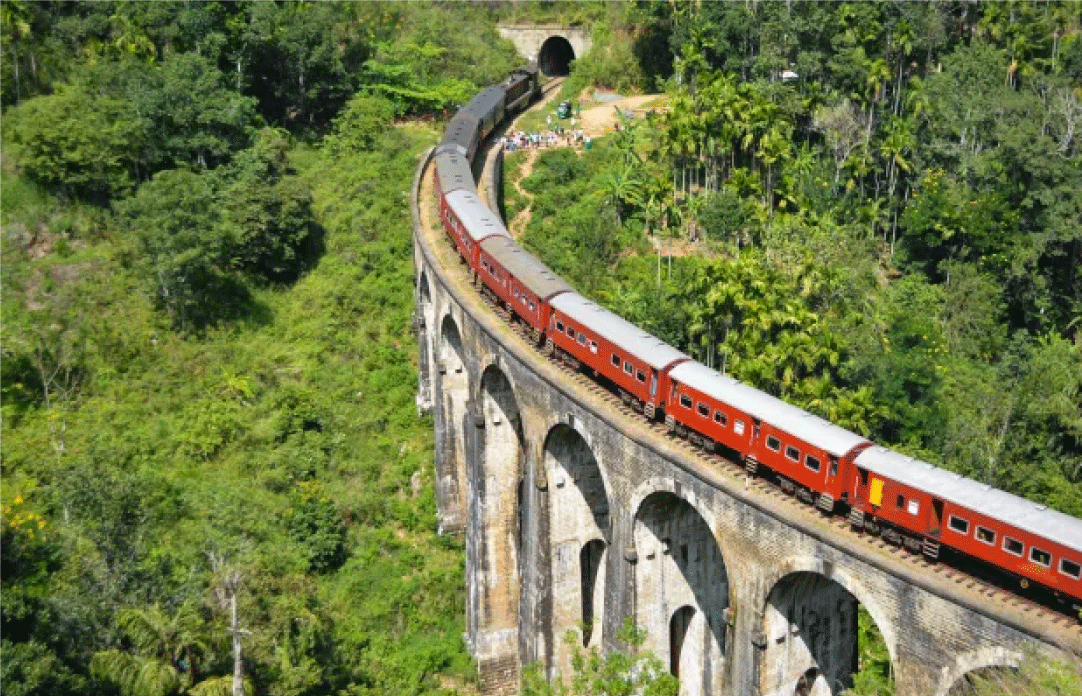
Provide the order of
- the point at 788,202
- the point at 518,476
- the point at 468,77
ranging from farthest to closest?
the point at 468,77 < the point at 788,202 < the point at 518,476

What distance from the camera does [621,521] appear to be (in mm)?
36219

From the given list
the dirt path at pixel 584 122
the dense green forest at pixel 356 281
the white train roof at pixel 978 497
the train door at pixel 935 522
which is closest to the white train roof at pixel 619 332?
the white train roof at pixel 978 497

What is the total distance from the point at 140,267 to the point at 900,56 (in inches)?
2048

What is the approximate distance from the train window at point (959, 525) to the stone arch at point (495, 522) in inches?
865

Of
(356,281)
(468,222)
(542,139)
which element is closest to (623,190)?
(542,139)

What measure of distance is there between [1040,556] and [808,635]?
880cm

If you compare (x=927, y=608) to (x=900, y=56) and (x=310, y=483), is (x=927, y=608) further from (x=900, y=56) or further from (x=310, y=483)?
(x=900, y=56)

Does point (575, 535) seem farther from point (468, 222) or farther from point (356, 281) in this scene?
point (356, 281)

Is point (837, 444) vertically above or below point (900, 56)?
below

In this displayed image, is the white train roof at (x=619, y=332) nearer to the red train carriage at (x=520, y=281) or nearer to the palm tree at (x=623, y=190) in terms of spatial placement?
the red train carriage at (x=520, y=281)

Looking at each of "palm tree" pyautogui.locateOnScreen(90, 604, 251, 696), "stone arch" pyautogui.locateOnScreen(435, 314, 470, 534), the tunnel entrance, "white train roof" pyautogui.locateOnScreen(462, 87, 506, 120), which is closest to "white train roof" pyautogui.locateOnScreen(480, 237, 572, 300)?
"stone arch" pyautogui.locateOnScreen(435, 314, 470, 534)

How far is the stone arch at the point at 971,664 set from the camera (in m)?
25.1

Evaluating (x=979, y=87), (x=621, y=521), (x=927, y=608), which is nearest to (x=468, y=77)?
(x=979, y=87)

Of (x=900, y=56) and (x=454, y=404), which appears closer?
(x=454, y=404)
